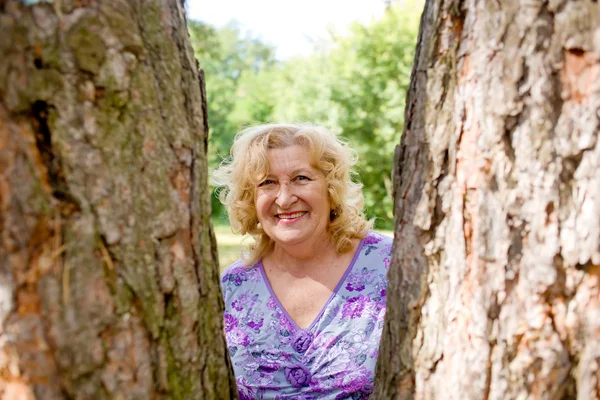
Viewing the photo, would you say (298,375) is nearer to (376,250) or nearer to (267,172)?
(376,250)

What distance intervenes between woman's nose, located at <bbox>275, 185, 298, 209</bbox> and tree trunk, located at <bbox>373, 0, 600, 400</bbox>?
1411 millimetres

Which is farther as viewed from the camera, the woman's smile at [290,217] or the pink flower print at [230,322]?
the woman's smile at [290,217]

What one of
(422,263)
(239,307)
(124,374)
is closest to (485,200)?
(422,263)

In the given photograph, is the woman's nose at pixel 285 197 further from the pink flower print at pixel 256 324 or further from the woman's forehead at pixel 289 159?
the pink flower print at pixel 256 324

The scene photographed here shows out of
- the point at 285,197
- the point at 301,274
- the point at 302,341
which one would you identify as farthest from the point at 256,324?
the point at 285,197

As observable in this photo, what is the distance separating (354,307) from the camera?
2660 millimetres

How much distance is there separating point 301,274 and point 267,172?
53 centimetres

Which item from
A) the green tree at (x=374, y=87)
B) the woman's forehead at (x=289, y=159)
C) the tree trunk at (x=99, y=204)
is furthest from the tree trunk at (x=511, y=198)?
the green tree at (x=374, y=87)

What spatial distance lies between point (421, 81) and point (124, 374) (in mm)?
997

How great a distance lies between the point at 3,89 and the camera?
3.91 ft

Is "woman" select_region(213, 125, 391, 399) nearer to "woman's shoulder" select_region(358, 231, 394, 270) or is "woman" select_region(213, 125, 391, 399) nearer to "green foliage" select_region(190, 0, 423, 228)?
"woman's shoulder" select_region(358, 231, 394, 270)

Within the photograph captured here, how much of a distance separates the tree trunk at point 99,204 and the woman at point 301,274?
44.3 inches

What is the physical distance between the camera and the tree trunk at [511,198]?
127 centimetres

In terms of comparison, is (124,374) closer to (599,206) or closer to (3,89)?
(3,89)
